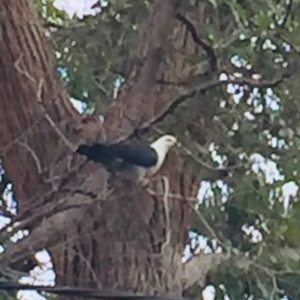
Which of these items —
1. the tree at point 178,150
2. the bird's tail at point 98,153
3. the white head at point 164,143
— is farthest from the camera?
the tree at point 178,150

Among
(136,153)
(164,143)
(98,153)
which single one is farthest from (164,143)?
(98,153)

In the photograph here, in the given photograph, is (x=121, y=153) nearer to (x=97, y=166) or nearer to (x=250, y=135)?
(x=97, y=166)

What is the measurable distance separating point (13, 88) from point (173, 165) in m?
0.63

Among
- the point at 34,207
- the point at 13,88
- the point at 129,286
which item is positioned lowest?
the point at 129,286

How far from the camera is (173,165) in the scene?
3.53 metres

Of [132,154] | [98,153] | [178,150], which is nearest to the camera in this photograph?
[98,153]

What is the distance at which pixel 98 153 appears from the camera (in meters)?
2.98

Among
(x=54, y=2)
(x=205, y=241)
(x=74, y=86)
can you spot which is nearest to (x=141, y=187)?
(x=205, y=241)

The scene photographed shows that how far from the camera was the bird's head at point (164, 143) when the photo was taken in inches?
124

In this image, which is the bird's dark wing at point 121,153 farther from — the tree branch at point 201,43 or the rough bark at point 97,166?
the tree branch at point 201,43

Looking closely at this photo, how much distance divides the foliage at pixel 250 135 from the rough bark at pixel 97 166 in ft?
0.32

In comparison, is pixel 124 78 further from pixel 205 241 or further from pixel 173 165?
pixel 205 241

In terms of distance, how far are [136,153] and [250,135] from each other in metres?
0.48

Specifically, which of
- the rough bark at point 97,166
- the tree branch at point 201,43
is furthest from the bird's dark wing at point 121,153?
the tree branch at point 201,43
